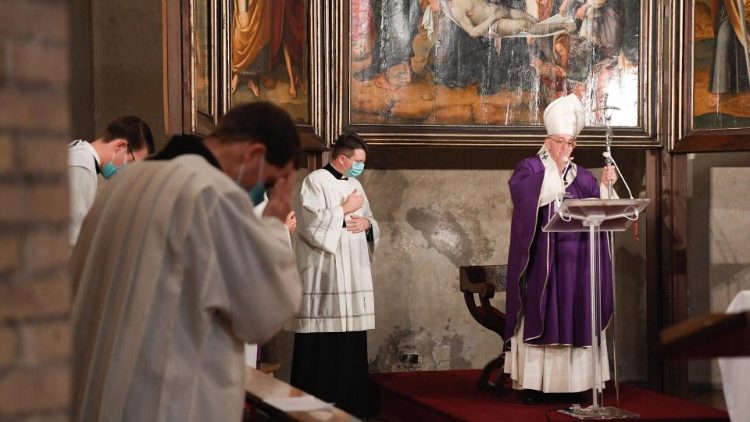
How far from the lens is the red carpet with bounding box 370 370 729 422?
22.3 ft

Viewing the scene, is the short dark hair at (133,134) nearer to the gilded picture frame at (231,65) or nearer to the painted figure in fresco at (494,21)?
the gilded picture frame at (231,65)

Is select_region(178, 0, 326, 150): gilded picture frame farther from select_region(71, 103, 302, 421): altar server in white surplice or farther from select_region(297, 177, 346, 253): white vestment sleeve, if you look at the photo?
select_region(71, 103, 302, 421): altar server in white surplice

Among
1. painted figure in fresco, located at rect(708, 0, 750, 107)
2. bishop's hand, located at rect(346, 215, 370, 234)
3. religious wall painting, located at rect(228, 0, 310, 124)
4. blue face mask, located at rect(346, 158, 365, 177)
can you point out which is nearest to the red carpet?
bishop's hand, located at rect(346, 215, 370, 234)

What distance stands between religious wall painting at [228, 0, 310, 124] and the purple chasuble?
6.77ft

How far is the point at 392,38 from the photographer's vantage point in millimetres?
9047

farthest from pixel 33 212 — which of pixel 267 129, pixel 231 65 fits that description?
pixel 231 65

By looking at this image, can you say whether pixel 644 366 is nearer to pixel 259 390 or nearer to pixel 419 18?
pixel 419 18

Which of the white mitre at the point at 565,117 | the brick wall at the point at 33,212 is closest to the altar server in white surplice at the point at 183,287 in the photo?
the brick wall at the point at 33,212

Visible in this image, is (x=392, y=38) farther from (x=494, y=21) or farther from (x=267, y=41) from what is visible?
(x=267, y=41)

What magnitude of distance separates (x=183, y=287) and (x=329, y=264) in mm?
5011

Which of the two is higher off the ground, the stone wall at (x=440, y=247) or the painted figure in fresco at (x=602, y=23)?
the painted figure in fresco at (x=602, y=23)

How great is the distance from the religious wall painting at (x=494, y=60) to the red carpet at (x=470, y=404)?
2.17m

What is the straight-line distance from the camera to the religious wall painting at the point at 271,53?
300 inches

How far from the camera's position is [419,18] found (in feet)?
30.0
